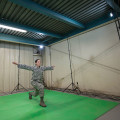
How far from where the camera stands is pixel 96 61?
5.30m

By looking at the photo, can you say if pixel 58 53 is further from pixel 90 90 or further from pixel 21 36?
pixel 90 90

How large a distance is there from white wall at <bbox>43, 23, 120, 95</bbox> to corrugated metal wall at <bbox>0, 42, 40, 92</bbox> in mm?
3369

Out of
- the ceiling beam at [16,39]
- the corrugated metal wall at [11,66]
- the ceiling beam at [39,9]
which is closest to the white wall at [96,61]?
the ceiling beam at [39,9]

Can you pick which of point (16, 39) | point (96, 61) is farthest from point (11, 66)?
point (96, 61)

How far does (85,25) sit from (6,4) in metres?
4.34

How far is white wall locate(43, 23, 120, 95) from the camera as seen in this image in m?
4.64

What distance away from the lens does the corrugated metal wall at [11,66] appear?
23.5 ft

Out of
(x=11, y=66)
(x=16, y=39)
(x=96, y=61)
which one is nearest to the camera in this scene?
(x=96, y=61)

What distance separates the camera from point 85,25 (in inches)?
234

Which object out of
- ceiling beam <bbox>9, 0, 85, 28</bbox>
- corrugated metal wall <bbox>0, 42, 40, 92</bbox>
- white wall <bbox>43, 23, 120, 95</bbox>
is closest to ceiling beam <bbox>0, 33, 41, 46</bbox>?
corrugated metal wall <bbox>0, 42, 40, 92</bbox>

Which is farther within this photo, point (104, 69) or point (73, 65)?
point (73, 65)

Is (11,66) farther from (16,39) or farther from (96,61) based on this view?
(96,61)

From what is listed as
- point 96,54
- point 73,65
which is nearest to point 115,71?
point 96,54

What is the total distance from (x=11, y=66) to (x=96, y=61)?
6391 mm
